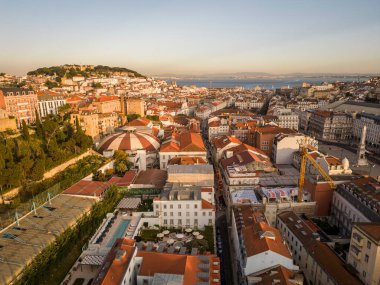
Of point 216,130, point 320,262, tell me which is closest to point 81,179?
point 320,262

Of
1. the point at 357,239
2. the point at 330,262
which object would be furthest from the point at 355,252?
the point at 330,262

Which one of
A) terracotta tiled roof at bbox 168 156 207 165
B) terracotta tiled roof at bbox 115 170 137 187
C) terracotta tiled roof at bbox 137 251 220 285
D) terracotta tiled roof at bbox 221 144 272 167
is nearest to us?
terracotta tiled roof at bbox 137 251 220 285

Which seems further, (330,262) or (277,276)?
(330,262)

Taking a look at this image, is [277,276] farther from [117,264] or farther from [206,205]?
[206,205]

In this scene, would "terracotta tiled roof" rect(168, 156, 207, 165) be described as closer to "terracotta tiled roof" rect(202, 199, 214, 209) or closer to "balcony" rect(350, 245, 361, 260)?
"terracotta tiled roof" rect(202, 199, 214, 209)

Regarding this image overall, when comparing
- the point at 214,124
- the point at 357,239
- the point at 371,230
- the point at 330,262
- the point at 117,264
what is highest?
the point at 371,230

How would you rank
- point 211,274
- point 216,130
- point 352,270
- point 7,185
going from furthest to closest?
point 216,130, point 7,185, point 352,270, point 211,274

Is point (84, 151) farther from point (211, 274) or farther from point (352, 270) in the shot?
point (352, 270)

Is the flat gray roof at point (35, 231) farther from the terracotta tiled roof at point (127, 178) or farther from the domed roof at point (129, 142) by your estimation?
the domed roof at point (129, 142)

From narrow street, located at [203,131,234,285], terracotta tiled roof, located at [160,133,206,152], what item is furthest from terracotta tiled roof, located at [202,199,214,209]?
terracotta tiled roof, located at [160,133,206,152]
